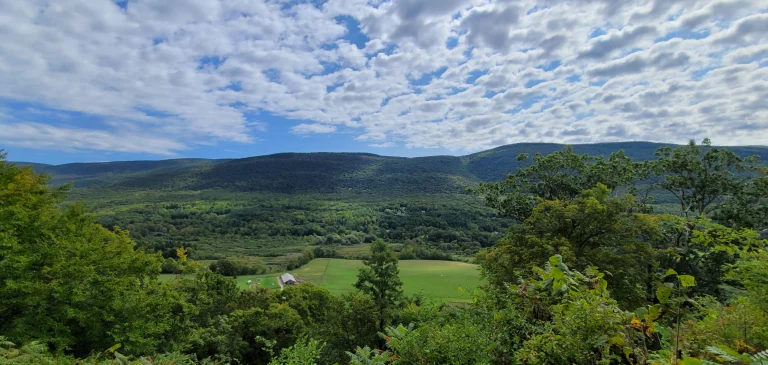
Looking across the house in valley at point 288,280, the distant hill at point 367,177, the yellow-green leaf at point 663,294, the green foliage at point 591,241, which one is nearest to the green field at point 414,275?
the house in valley at point 288,280

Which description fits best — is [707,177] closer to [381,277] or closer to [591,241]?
[591,241]

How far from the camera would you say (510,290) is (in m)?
3.76

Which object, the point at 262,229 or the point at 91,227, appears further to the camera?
the point at 262,229

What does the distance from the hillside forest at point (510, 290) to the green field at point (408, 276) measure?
1990 centimetres

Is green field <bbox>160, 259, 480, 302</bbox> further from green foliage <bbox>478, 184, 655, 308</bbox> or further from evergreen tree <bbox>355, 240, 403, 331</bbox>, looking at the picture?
green foliage <bbox>478, 184, 655, 308</bbox>

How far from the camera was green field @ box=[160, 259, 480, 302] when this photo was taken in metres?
54.2

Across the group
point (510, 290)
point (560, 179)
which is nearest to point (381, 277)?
point (560, 179)

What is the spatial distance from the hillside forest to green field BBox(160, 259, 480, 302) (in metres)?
19.9

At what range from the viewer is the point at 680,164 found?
2052 cm

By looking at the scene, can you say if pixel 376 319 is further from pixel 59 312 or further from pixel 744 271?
pixel 744 271

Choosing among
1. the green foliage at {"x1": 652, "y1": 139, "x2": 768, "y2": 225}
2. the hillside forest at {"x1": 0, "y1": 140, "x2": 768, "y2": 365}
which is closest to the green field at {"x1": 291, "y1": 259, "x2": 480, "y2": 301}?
the hillside forest at {"x1": 0, "y1": 140, "x2": 768, "y2": 365}


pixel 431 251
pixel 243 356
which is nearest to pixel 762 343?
pixel 243 356

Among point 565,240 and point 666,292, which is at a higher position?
point 666,292

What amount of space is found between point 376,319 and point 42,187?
2146 centimetres
